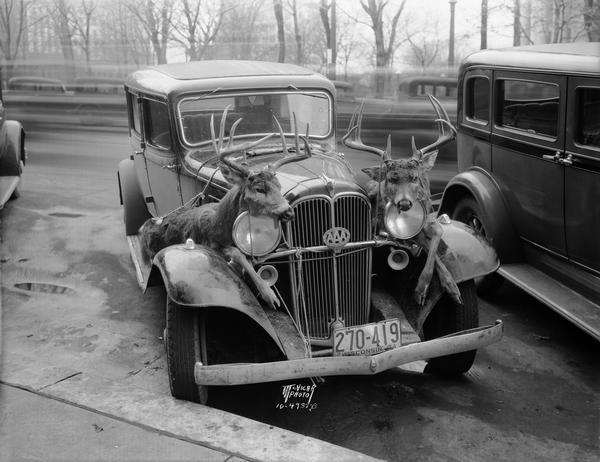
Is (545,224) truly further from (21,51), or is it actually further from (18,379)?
(21,51)

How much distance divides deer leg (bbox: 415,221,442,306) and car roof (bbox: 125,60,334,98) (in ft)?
6.37

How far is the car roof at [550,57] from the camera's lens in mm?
4248

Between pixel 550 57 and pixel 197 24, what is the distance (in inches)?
655

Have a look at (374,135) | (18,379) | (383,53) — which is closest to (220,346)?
(18,379)

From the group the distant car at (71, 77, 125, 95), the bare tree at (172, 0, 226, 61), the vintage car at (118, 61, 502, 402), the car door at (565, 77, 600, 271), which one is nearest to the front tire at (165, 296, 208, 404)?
the vintage car at (118, 61, 502, 402)

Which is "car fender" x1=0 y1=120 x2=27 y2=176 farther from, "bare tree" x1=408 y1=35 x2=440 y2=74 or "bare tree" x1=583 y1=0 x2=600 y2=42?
"bare tree" x1=408 y1=35 x2=440 y2=74

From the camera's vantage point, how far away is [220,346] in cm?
385

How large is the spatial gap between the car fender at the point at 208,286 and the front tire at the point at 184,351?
147mm

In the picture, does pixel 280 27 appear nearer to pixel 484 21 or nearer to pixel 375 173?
pixel 484 21

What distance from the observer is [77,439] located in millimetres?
3021

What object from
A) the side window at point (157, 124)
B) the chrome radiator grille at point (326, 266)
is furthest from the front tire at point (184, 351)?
the side window at point (157, 124)

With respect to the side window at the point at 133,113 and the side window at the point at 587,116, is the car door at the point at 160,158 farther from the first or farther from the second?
the side window at the point at 587,116

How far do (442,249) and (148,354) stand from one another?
206 cm

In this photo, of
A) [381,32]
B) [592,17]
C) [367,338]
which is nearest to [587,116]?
[367,338]
